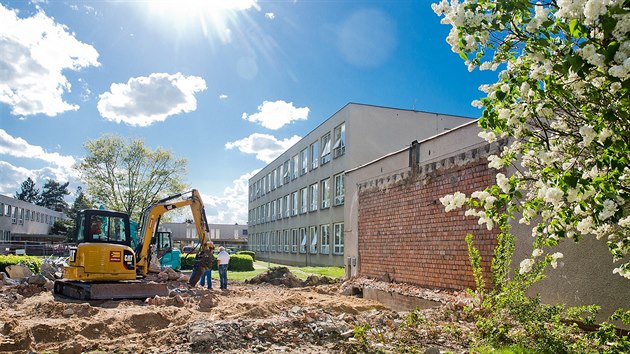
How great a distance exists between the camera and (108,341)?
8492mm

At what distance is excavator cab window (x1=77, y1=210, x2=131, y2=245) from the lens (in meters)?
15.2

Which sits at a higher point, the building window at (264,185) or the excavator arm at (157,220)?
the building window at (264,185)

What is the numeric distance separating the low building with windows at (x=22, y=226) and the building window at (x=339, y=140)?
31.0 m

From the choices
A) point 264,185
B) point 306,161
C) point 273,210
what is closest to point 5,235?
point 264,185

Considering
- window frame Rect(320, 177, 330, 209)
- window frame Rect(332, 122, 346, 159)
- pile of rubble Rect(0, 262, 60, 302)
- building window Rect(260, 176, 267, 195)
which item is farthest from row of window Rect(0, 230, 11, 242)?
window frame Rect(332, 122, 346, 159)

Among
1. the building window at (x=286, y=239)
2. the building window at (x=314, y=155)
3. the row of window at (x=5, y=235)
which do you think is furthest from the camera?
the row of window at (x=5, y=235)

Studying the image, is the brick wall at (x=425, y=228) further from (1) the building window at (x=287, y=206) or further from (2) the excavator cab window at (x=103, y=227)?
(1) the building window at (x=287, y=206)

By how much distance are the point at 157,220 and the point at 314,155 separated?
836 inches

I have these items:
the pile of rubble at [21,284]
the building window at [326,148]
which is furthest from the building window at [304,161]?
the pile of rubble at [21,284]

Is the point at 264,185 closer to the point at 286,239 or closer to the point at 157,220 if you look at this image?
the point at 286,239

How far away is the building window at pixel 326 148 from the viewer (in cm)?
3362

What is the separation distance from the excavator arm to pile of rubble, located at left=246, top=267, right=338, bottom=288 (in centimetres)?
598

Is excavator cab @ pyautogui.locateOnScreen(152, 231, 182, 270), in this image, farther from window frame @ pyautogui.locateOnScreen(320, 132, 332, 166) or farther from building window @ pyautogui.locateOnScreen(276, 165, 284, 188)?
building window @ pyautogui.locateOnScreen(276, 165, 284, 188)

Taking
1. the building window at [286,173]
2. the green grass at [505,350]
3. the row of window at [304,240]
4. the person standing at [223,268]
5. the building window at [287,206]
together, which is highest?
the building window at [286,173]
